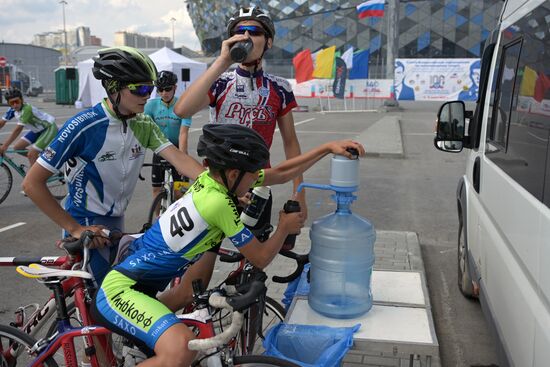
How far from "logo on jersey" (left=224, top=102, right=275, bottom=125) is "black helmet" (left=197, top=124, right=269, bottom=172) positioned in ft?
3.71

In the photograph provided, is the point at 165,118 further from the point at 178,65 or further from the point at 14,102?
the point at 178,65

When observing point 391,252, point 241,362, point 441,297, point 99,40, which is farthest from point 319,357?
point 99,40

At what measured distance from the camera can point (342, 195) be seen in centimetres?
278

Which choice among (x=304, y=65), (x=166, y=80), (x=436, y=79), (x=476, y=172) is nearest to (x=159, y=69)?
(x=304, y=65)

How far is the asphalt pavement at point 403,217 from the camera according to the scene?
4.62 m

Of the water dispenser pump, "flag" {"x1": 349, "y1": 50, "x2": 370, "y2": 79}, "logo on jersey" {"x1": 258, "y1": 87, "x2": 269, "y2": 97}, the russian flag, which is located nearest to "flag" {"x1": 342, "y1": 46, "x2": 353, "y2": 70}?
"flag" {"x1": 349, "y1": 50, "x2": 370, "y2": 79}

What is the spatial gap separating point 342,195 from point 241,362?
96cm

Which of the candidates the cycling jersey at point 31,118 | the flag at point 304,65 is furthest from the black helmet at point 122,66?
the flag at point 304,65

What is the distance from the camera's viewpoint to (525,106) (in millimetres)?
2689

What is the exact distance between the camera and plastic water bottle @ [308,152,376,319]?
2906mm

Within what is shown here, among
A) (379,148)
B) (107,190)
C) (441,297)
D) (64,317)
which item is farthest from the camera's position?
(379,148)

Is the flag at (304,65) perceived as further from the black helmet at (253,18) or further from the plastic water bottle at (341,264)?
the plastic water bottle at (341,264)

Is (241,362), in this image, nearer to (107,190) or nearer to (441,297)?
(107,190)

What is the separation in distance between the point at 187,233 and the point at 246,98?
4.51ft
